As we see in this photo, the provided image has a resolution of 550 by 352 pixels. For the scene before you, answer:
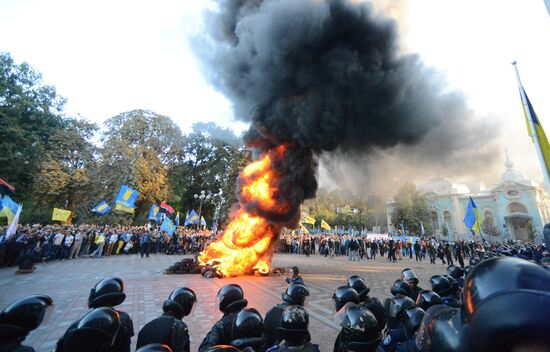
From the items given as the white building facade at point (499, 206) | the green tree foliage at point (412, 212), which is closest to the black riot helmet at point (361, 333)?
the white building facade at point (499, 206)

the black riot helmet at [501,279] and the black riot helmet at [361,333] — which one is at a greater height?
the black riot helmet at [501,279]

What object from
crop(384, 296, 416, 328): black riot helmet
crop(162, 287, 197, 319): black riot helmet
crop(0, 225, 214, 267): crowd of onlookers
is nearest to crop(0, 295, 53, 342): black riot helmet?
crop(162, 287, 197, 319): black riot helmet

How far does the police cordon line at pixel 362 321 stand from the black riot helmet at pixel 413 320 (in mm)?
10

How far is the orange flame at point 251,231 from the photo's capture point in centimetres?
1402

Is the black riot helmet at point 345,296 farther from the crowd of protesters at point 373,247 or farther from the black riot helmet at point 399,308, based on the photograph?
the crowd of protesters at point 373,247

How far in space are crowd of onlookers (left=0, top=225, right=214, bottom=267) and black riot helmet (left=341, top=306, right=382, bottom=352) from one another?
1633 cm

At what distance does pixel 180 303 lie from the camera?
3240 millimetres

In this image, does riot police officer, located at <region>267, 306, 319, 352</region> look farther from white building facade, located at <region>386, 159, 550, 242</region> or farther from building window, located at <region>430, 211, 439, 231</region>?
building window, located at <region>430, 211, 439, 231</region>

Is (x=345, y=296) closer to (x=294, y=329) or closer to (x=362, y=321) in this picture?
(x=362, y=321)

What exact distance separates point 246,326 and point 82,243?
2203cm

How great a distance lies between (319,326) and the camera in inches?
243

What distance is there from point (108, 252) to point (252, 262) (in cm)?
1393

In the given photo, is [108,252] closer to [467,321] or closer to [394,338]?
[394,338]

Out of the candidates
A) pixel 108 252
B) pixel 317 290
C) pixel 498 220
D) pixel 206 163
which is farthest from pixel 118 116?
pixel 498 220
